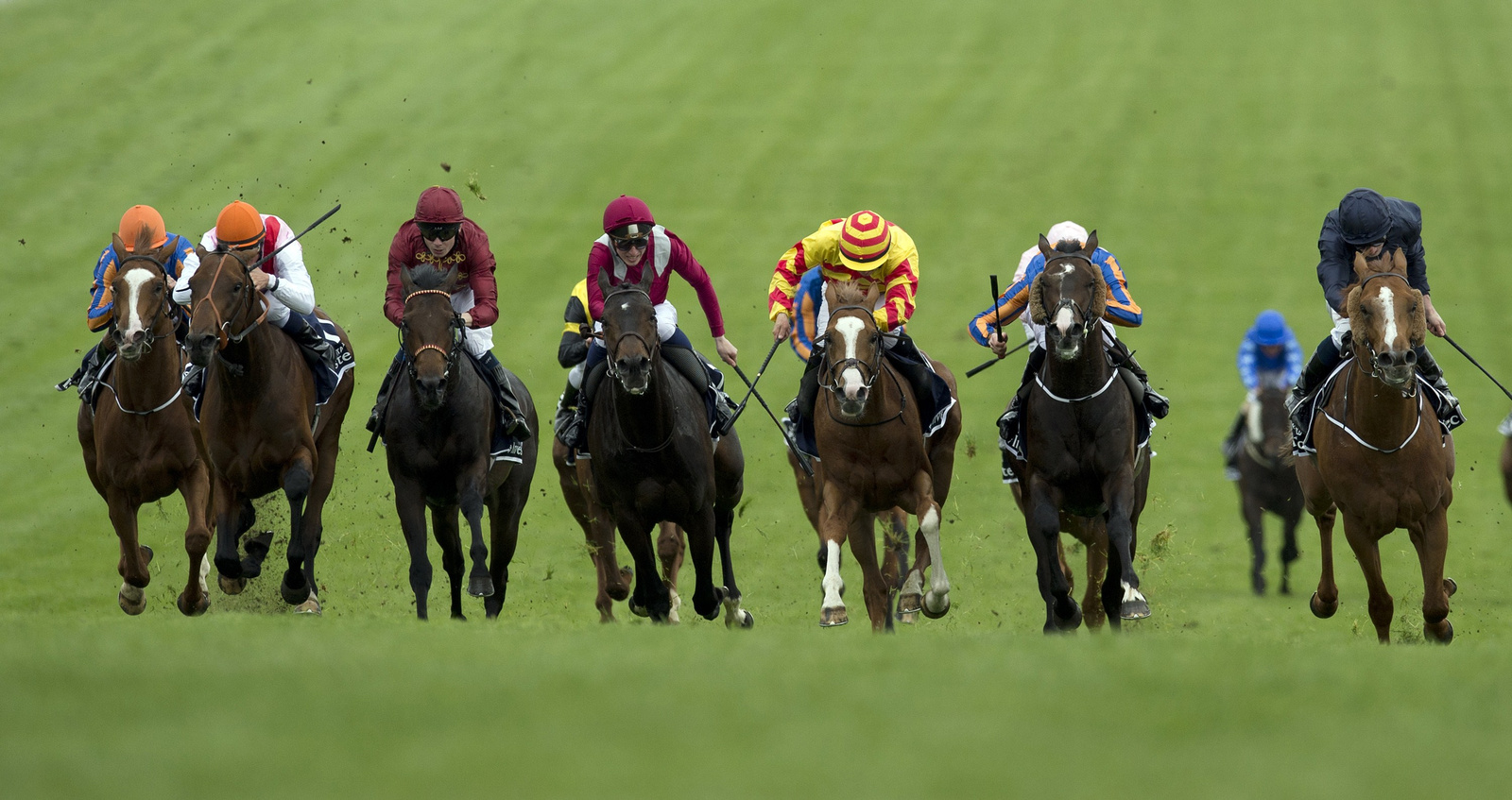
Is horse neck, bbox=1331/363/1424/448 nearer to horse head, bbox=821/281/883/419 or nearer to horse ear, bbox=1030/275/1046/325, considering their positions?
horse ear, bbox=1030/275/1046/325

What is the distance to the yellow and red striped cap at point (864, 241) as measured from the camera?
913 cm

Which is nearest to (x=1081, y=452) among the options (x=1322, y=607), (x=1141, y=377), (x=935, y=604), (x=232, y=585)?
(x=1141, y=377)

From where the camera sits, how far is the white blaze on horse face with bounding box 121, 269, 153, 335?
8.88 meters

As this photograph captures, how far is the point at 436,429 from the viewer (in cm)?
948

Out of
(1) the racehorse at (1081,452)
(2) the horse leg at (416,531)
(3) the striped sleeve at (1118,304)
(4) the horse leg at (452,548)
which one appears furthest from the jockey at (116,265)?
(3) the striped sleeve at (1118,304)

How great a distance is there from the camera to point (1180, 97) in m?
30.8

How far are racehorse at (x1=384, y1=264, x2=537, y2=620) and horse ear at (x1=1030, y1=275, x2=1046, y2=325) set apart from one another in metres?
3.21

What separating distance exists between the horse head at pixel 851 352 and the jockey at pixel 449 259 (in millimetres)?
2096

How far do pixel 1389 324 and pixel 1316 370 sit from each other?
4.72 feet

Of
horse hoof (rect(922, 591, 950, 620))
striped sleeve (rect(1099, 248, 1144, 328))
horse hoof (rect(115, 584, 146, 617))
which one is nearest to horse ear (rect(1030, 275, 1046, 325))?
striped sleeve (rect(1099, 248, 1144, 328))

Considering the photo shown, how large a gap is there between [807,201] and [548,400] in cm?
826

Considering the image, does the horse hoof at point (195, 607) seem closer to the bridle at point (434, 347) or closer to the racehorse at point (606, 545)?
the bridle at point (434, 347)

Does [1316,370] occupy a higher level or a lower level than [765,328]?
lower

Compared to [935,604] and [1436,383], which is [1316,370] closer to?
[1436,383]
